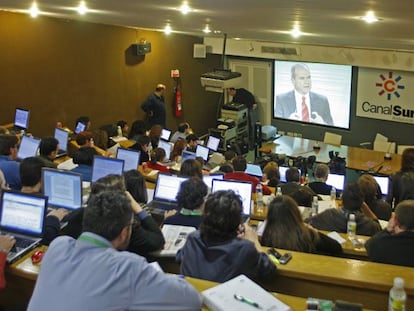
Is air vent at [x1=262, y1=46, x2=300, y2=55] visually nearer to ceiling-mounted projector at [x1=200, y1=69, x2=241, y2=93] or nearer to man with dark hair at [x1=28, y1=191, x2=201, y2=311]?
ceiling-mounted projector at [x1=200, y1=69, x2=241, y2=93]

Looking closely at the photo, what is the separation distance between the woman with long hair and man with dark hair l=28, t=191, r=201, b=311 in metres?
1.44

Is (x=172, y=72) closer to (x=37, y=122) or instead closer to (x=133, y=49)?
(x=133, y=49)

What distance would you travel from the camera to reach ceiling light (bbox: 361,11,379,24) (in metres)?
3.12

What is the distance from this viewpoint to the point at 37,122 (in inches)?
345

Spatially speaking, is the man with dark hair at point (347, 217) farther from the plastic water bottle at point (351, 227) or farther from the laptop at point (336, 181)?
the laptop at point (336, 181)

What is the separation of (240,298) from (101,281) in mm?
638

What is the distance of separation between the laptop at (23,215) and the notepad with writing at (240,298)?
159cm

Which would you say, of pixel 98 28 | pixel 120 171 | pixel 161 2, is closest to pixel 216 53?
pixel 98 28

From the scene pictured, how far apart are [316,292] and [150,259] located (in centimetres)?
107

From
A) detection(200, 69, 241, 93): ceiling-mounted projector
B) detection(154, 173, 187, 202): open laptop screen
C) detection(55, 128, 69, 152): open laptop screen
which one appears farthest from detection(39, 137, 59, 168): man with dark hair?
detection(200, 69, 241, 93): ceiling-mounted projector

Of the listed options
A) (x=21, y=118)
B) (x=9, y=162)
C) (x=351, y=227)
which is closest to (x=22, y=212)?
(x=9, y=162)

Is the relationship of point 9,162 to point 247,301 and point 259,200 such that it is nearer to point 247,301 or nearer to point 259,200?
point 259,200

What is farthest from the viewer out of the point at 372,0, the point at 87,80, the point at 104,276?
the point at 87,80

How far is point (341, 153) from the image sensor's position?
33.8 ft
